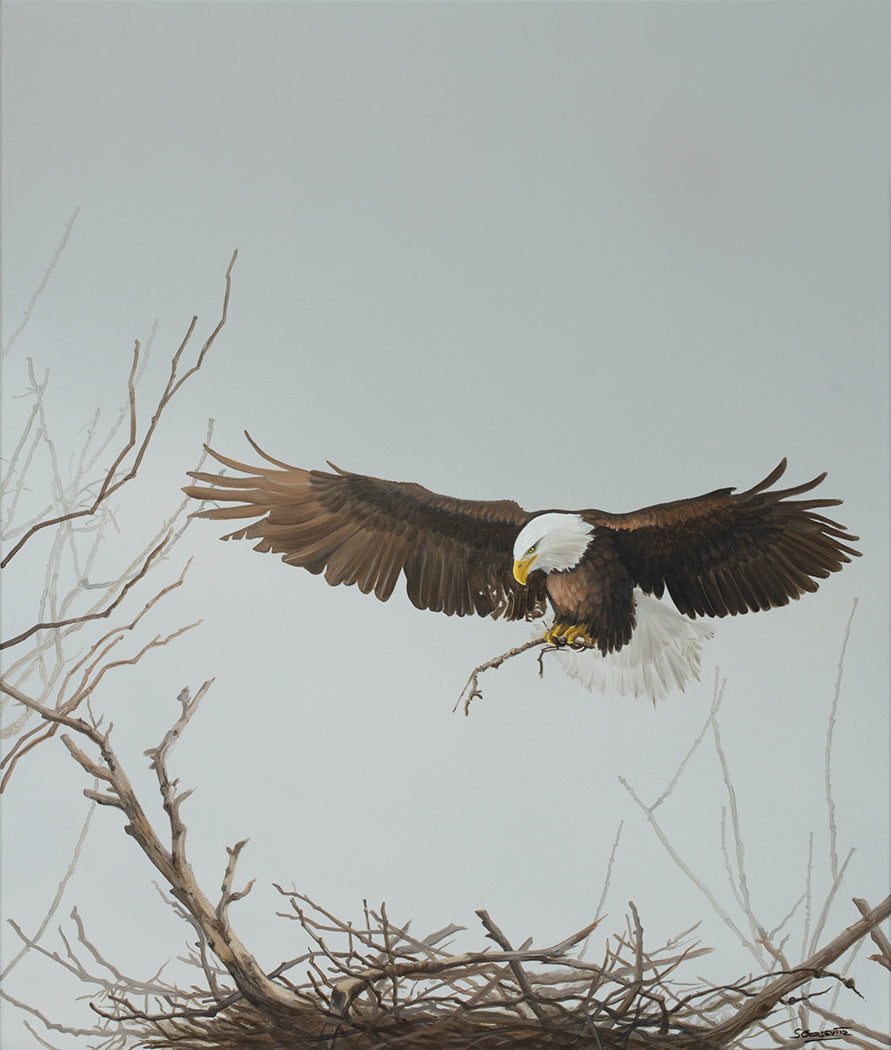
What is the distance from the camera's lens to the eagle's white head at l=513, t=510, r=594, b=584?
158cm

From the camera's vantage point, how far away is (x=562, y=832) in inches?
61.2

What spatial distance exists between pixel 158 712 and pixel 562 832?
661 millimetres

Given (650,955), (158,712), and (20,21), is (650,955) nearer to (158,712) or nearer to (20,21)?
(158,712)

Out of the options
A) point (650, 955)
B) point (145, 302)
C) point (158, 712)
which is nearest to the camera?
point (650, 955)

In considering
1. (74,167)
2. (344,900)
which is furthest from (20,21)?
(344,900)

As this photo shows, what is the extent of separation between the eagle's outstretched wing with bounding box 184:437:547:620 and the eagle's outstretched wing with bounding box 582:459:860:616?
0.57 ft

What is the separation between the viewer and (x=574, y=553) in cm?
158

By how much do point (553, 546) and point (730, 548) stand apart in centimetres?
27

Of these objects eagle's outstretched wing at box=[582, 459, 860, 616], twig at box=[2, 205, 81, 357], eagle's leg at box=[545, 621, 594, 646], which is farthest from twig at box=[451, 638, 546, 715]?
twig at box=[2, 205, 81, 357]

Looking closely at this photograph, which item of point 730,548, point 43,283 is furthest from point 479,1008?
point 43,283

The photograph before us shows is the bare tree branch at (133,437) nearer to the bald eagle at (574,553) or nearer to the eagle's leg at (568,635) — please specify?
the bald eagle at (574,553)

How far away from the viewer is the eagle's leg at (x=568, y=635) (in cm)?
159
